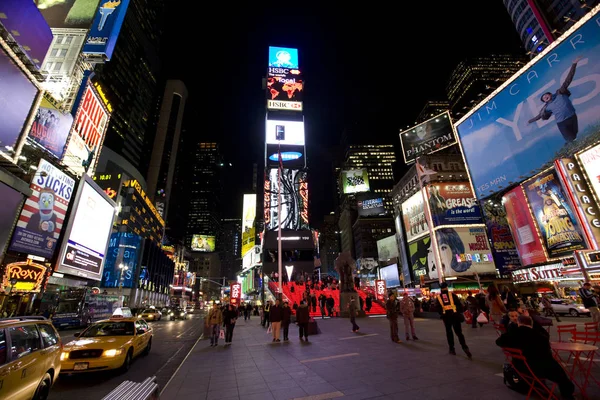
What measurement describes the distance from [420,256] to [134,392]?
55393 mm

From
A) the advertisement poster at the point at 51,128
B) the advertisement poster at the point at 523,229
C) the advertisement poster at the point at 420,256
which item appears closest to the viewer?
the advertisement poster at the point at 51,128

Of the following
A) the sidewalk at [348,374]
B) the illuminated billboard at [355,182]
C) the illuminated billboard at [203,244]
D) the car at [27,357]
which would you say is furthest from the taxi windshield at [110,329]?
the illuminated billboard at [203,244]

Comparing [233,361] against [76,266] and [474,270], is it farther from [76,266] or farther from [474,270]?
[474,270]

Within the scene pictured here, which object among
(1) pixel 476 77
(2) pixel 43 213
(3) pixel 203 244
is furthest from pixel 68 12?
(1) pixel 476 77

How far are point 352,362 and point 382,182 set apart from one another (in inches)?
6526

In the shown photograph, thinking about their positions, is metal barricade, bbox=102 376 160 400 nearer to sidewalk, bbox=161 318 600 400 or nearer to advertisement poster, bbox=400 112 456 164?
sidewalk, bbox=161 318 600 400

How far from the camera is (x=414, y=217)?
54.3 metres

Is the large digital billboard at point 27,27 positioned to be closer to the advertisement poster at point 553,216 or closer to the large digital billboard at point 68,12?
the large digital billboard at point 68,12

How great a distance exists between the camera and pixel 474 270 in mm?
44344

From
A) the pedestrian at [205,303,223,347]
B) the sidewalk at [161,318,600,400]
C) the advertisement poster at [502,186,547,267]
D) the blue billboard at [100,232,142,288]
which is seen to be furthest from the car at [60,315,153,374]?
the blue billboard at [100,232,142,288]

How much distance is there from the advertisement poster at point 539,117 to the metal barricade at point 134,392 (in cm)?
3108

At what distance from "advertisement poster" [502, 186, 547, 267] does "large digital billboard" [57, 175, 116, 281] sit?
1934 inches

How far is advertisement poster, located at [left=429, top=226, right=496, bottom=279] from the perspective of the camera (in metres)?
44.6

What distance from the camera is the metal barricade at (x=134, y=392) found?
3.15 m
